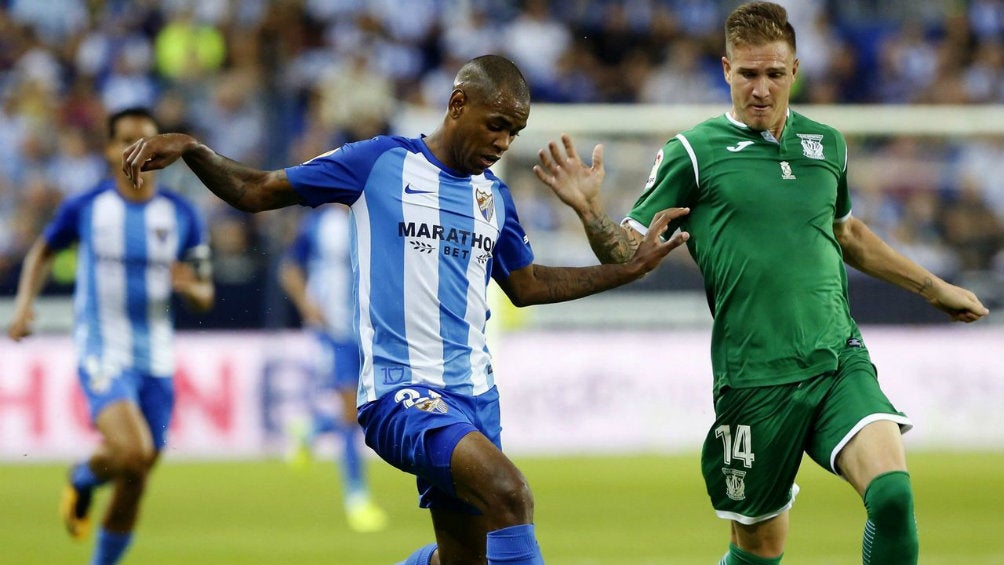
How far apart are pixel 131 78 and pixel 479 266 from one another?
43.0ft

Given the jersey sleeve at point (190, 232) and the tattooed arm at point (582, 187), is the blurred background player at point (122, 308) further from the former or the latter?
the tattooed arm at point (582, 187)

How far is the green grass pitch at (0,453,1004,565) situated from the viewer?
966cm

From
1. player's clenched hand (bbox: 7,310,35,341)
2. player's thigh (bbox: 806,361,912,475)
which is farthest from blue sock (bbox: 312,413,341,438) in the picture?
player's thigh (bbox: 806,361,912,475)

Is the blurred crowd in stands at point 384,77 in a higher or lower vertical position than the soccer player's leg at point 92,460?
higher

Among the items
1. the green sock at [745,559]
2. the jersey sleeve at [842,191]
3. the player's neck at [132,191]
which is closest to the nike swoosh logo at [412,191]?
the jersey sleeve at [842,191]

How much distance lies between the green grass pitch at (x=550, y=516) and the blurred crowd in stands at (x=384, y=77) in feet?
8.44

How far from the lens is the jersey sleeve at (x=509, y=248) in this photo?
6.02 metres

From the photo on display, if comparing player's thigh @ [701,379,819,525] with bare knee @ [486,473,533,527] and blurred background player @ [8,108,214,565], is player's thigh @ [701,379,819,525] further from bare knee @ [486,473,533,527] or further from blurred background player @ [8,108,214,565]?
blurred background player @ [8,108,214,565]

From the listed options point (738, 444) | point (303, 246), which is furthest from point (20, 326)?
point (303, 246)

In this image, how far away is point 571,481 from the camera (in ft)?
45.2

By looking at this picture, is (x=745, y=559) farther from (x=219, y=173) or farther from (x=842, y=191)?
(x=219, y=173)

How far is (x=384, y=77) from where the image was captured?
742 inches

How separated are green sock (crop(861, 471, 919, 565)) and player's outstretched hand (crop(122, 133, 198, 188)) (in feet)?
9.23

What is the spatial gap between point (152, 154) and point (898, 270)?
3.20 meters
